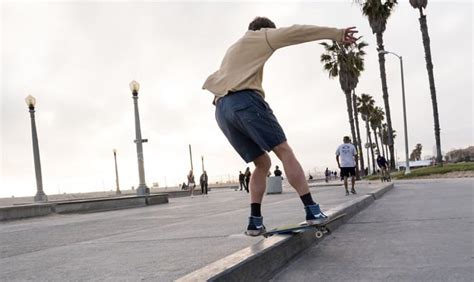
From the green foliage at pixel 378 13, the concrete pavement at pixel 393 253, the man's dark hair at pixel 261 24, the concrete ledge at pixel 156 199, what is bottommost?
the concrete ledge at pixel 156 199

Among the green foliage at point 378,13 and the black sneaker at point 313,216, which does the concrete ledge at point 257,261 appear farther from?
the green foliage at point 378,13

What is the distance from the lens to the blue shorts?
4.22 m

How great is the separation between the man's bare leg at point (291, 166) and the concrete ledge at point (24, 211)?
36.4ft

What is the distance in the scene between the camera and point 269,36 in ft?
14.6

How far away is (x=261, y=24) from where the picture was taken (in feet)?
15.4

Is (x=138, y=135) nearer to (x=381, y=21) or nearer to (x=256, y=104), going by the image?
(x=256, y=104)

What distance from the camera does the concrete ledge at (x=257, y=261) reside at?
9.58 ft

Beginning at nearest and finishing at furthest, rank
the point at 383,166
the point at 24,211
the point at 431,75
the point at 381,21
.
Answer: the point at 24,211 → the point at 383,166 → the point at 431,75 → the point at 381,21

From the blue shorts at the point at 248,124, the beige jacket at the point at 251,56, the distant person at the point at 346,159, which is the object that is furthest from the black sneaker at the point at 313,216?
the distant person at the point at 346,159

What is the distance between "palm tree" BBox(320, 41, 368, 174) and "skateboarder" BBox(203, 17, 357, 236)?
41548 mm

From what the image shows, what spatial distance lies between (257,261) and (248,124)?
50.0 inches

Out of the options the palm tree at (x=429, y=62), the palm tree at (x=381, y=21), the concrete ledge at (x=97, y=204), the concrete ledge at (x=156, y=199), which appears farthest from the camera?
the palm tree at (x=381, y=21)

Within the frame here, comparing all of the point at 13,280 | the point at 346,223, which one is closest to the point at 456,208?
the point at 346,223

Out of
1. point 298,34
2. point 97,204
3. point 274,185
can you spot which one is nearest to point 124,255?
point 298,34
